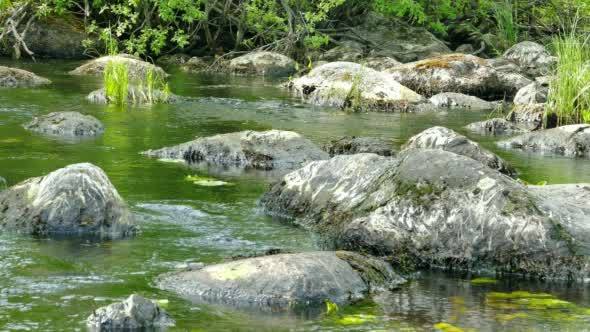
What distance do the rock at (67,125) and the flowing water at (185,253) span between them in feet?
0.66

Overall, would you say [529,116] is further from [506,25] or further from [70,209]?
[506,25]

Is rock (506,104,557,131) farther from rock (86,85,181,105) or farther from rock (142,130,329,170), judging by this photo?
rock (86,85,181,105)

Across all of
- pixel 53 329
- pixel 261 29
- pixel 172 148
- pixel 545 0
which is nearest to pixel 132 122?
pixel 172 148

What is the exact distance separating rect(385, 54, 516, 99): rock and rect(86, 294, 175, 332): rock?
15.7m

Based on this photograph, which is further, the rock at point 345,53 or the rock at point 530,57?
the rock at point 345,53

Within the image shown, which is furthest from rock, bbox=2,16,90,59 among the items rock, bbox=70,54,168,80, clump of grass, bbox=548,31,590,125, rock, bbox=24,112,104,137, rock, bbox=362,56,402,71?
clump of grass, bbox=548,31,590,125

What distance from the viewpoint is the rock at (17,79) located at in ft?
63.4

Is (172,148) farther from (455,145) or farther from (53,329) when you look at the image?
(53,329)

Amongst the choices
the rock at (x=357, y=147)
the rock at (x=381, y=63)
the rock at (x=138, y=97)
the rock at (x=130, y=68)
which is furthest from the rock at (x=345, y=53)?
the rock at (x=357, y=147)

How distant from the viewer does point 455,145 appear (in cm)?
1197

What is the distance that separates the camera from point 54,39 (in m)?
27.2

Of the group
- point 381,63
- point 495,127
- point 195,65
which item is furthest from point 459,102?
point 195,65

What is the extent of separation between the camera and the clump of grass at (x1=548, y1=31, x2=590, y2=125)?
47.6 feet

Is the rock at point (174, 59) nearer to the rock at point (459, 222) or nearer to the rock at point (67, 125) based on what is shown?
the rock at point (67, 125)
